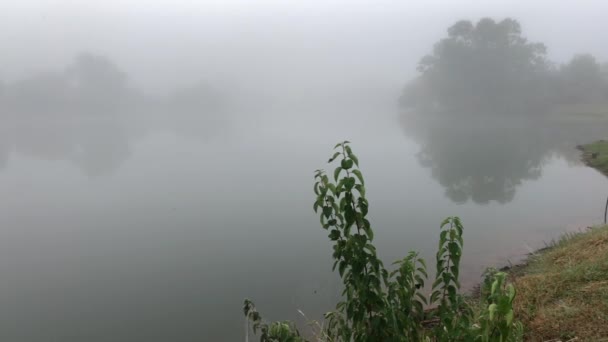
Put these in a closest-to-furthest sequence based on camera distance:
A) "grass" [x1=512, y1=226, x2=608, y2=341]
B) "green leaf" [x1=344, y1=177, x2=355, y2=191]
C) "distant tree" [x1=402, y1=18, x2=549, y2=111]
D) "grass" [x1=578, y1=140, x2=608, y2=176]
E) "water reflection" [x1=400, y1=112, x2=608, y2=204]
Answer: "green leaf" [x1=344, y1=177, x2=355, y2=191], "grass" [x1=512, y1=226, x2=608, y2=341], "water reflection" [x1=400, y1=112, x2=608, y2=204], "grass" [x1=578, y1=140, x2=608, y2=176], "distant tree" [x1=402, y1=18, x2=549, y2=111]

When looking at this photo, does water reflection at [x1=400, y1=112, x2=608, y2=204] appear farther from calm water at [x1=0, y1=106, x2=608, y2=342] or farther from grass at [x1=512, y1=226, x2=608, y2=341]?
grass at [x1=512, y1=226, x2=608, y2=341]

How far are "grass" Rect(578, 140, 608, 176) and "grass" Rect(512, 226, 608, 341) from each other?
17406 mm

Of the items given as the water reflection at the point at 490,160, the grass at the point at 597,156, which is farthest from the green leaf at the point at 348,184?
the grass at the point at 597,156

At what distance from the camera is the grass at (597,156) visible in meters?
20.1

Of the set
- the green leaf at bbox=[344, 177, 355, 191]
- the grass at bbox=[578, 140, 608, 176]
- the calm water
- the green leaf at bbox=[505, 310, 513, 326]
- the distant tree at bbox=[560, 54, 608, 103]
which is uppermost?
the distant tree at bbox=[560, 54, 608, 103]

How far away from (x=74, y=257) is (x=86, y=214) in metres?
4.50

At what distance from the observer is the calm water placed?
24.2 ft

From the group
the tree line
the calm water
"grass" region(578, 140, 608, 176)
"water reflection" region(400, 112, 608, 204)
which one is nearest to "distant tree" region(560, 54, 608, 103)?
the tree line

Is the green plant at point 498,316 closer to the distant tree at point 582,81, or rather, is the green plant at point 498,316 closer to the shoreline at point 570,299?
the shoreline at point 570,299

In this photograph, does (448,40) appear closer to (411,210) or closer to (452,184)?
(452,184)

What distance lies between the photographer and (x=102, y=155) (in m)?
30.5

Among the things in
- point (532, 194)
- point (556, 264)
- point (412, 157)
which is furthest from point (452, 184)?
point (556, 264)

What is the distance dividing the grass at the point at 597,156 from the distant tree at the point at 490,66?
178ft

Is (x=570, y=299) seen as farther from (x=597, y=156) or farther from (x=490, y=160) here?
(x=597, y=156)
